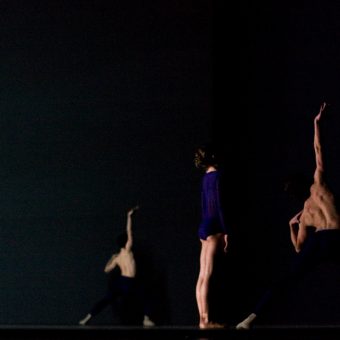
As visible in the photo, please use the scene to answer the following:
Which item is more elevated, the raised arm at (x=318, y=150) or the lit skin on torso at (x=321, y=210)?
the raised arm at (x=318, y=150)

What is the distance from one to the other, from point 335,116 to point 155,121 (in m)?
1.99

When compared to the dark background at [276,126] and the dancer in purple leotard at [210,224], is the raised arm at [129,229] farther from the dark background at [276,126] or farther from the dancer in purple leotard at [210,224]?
the dancer in purple leotard at [210,224]

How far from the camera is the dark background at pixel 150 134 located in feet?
25.5

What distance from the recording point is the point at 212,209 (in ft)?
18.1

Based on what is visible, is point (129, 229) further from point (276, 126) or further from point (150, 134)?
point (276, 126)

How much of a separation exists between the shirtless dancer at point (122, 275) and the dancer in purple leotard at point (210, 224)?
247 centimetres

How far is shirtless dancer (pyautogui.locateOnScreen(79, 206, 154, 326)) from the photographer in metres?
7.92

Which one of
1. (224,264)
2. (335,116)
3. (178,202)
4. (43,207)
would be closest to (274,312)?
(224,264)

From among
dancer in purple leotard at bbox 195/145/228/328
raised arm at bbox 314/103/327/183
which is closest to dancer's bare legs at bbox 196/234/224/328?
dancer in purple leotard at bbox 195/145/228/328

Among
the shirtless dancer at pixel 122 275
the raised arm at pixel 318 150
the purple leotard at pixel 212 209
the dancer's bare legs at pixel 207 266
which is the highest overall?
the raised arm at pixel 318 150

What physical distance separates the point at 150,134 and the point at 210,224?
293 cm

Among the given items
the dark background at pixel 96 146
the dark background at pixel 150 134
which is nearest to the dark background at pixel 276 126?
the dark background at pixel 150 134

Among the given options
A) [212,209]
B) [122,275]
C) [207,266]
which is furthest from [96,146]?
[207,266]

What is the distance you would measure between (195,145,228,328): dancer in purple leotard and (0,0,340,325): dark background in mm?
2208
